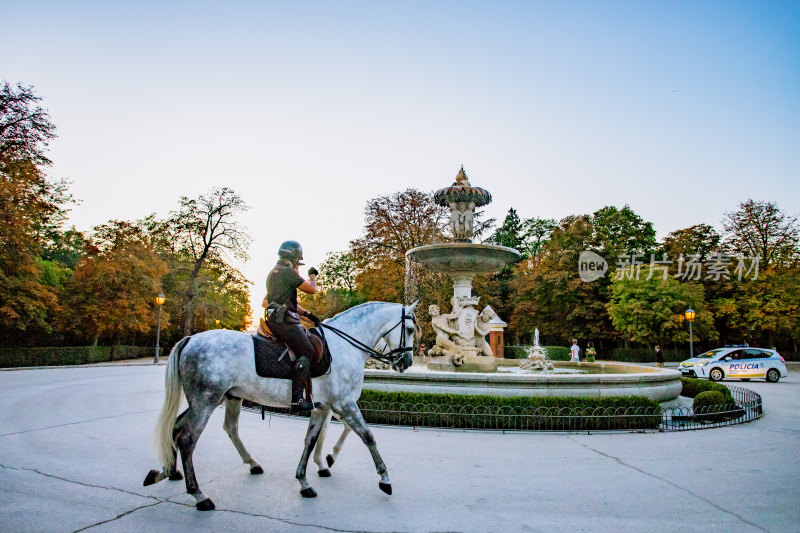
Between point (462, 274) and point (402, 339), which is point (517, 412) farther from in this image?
point (462, 274)

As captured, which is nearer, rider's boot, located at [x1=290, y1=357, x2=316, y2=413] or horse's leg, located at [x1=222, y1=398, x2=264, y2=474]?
rider's boot, located at [x1=290, y1=357, x2=316, y2=413]

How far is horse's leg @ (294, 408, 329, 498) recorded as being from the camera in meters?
5.58

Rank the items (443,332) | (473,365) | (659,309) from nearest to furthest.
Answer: (473,365), (443,332), (659,309)

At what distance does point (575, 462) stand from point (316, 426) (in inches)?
160

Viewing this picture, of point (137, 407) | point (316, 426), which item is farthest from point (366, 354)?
point (137, 407)

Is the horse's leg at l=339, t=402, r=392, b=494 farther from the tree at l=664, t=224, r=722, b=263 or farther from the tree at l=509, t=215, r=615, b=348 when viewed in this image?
the tree at l=664, t=224, r=722, b=263

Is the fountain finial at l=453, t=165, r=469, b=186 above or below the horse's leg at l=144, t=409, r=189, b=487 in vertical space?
above

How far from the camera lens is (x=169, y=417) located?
5.84 meters

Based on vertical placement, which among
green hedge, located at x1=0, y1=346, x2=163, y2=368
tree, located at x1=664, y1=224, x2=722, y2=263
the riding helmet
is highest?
tree, located at x1=664, y1=224, x2=722, y2=263

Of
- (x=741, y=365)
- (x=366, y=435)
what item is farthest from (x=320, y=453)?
(x=741, y=365)

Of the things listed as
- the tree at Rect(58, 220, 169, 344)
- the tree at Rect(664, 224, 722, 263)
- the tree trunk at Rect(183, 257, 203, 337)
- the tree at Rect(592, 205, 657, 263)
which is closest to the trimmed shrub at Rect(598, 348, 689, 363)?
the tree at Rect(664, 224, 722, 263)

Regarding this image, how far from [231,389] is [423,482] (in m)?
2.69

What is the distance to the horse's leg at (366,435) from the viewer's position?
5590 mm

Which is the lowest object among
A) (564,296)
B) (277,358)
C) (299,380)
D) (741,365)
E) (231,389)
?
(741,365)
